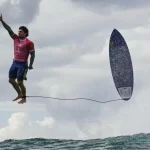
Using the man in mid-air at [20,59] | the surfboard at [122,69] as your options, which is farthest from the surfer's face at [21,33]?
the surfboard at [122,69]

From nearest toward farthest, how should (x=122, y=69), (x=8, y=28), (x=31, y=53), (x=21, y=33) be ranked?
1. (x=21, y=33)
2. (x=31, y=53)
3. (x=8, y=28)
4. (x=122, y=69)

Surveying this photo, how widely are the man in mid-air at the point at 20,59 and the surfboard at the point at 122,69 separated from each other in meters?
11.1

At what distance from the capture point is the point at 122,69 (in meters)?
34.4

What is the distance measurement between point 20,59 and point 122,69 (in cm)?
1370

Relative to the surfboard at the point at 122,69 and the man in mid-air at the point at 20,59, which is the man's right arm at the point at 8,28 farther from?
the surfboard at the point at 122,69

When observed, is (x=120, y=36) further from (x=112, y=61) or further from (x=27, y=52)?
(x=27, y=52)

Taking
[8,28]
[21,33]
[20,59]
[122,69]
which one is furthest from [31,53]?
[122,69]

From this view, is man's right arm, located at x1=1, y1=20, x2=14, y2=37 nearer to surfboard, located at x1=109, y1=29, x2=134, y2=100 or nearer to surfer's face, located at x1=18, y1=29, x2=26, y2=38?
surfer's face, located at x1=18, y1=29, x2=26, y2=38

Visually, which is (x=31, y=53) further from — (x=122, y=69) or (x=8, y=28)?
(x=122, y=69)

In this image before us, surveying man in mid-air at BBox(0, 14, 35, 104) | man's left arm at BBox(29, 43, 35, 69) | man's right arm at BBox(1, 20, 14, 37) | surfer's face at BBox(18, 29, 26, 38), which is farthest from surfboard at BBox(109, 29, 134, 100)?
man's right arm at BBox(1, 20, 14, 37)

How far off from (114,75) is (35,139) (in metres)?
7.94

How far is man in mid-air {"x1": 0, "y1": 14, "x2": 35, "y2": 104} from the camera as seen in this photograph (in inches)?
866

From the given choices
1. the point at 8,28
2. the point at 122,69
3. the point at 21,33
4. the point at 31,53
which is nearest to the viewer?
the point at 21,33

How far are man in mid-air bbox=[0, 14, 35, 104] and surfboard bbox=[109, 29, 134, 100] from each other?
11.1m
